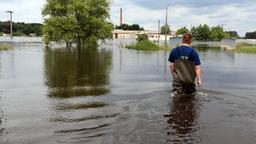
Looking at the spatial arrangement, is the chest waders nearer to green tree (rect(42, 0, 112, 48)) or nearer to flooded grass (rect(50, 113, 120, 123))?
flooded grass (rect(50, 113, 120, 123))

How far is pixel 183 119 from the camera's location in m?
8.48

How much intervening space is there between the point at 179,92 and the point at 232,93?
9.00ft

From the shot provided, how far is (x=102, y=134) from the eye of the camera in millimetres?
7277

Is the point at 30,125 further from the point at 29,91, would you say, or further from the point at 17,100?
the point at 29,91

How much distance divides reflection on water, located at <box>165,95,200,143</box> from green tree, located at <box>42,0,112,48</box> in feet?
155

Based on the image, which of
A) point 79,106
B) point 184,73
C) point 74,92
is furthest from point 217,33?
point 79,106

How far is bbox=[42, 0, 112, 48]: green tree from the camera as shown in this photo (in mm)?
56688

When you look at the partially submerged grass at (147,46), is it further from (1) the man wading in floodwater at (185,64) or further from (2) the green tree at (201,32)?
(2) the green tree at (201,32)

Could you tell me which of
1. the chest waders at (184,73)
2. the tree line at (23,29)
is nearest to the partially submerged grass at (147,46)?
the chest waders at (184,73)

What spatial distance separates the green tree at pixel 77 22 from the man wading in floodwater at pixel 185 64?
47.0 meters

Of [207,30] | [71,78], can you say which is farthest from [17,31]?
[71,78]

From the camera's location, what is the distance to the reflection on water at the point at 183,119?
708 centimetres

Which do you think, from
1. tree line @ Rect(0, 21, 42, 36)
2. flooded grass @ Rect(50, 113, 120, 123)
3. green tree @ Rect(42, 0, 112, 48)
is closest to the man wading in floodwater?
flooded grass @ Rect(50, 113, 120, 123)

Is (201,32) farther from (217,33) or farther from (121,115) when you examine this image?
(121,115)
